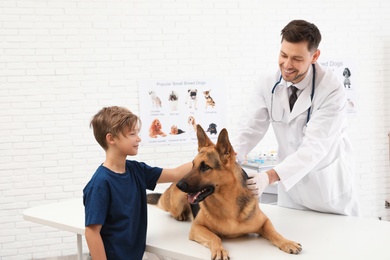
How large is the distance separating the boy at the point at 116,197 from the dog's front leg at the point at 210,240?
0.25m

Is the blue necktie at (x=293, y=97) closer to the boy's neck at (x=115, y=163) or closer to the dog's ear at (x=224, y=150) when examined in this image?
the dog's ear at (x=224, y=150)

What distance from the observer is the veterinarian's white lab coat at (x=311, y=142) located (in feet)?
8.09

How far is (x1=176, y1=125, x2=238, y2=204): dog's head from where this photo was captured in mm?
2125

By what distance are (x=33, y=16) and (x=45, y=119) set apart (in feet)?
3.58

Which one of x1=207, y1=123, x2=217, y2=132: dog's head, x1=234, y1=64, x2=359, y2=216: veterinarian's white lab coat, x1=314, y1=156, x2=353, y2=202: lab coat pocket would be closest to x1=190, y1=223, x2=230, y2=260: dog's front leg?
x1=234, y1=64, x2=359, y2=216: veterinarian's white lab coat

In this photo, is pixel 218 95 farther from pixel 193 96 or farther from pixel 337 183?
pixel 337 183

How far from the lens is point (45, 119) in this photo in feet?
16.6

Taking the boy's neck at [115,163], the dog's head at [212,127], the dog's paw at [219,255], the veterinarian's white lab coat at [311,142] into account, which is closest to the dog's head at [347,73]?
the dog's head at [212,127]

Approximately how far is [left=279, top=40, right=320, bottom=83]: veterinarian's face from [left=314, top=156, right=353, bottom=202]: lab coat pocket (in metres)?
0.55

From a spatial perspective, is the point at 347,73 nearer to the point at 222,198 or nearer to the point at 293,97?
the point at 293,97

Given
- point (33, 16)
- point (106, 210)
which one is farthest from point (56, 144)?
point (106, 210)

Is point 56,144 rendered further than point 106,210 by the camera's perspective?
Yes

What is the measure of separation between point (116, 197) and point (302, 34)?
123 centimetres

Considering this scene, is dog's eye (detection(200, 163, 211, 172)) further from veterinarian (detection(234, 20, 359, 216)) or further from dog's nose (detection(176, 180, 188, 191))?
veterinarian (detection(234, 20, 359, 216))
